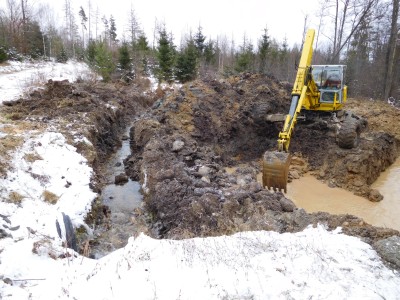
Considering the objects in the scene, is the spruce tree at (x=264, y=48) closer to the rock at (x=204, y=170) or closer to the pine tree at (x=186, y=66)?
the pine tree at (x=186, y=66)

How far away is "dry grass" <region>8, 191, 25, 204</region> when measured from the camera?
616cm

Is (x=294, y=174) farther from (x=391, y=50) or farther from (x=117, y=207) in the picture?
(x=391, y=50)

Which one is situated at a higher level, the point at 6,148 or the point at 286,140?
the point at 286,140

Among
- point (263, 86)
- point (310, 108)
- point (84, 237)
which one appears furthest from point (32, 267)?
point (263, 86)

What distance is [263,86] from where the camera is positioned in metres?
14.7

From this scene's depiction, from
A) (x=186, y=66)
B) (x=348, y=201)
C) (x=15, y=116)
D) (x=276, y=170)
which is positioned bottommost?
(x=348, y=201)

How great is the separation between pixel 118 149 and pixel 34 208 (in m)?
7.26

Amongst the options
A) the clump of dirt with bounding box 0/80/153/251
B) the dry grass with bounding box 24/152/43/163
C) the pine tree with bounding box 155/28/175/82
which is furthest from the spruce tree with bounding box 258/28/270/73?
the dry grass with bounding box 24/152/43/163

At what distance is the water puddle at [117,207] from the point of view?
21.2 feet

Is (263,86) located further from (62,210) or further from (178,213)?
(62,210)

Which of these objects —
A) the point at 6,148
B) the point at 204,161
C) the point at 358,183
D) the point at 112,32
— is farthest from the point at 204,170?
the point at 112,32

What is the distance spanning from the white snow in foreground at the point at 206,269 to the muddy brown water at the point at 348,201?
136 inches

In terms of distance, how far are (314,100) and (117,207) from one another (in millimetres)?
8284

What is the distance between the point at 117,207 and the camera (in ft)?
27.1
